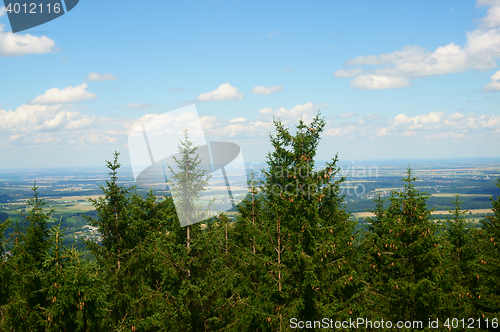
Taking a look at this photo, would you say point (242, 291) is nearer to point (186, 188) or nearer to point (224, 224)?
point (186, 188)

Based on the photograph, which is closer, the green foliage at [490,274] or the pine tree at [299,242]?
the pine tree at [299,242]

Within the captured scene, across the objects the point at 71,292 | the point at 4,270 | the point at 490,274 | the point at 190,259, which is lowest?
the point at 490,274

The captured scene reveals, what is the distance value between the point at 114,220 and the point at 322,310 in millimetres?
10103

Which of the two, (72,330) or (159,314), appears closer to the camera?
(72,330)

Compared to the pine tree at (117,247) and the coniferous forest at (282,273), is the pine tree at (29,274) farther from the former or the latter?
the pine tree at (117,247)

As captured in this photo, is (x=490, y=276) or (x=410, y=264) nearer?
(x=410, y=264)

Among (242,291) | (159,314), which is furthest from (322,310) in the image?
(159,314)

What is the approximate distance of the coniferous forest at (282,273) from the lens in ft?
39.1

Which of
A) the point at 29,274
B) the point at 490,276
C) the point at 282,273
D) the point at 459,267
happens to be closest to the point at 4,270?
the point at 29,274

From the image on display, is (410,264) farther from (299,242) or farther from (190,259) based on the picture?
(190,259)

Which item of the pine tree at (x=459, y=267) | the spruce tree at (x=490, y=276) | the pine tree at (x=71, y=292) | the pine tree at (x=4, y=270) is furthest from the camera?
the spruce tree at (x=490, y=276)

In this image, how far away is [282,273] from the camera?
42.1ft

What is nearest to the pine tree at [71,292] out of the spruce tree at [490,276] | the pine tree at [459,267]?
the pine tree at [459,267]

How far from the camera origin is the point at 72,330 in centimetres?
1167
